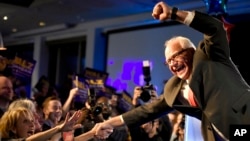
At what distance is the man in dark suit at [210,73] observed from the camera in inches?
79.5

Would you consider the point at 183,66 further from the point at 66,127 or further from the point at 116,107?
the point at 116,107

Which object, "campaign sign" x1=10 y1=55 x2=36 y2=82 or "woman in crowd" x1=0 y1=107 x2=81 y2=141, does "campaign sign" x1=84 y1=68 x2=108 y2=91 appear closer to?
"campaign sign" x1=10 y1=55 x2=36 y2=82

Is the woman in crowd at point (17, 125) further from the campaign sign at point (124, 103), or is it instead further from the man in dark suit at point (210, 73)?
A: the campaign sign at point (124, 103)

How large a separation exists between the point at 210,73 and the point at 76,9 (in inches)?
274

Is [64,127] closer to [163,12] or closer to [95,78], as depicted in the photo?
[163,12]

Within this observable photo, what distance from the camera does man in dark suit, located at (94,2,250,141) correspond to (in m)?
2.02

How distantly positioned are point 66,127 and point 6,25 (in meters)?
8.74

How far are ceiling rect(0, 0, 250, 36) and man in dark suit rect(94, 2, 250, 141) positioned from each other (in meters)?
5.36

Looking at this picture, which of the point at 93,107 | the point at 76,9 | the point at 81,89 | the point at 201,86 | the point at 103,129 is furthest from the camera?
the point at 76,9

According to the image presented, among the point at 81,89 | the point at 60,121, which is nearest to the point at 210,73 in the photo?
the point at 60,121

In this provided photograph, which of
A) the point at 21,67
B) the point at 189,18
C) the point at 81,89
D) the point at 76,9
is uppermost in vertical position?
the point at 76,9

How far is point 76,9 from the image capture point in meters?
8.84

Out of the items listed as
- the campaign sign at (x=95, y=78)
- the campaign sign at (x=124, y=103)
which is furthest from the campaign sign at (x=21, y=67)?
the campaign sign at (x=124, y=103)

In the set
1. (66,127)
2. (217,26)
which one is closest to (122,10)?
(66,127)
